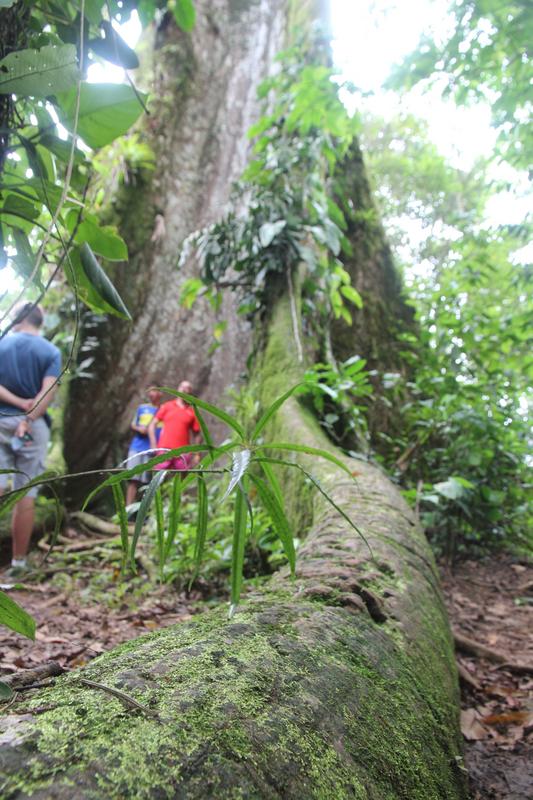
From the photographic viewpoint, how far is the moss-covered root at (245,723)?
1.73ft

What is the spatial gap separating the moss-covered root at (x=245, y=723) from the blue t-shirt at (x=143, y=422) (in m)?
4.21

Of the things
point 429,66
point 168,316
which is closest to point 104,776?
point 429,66

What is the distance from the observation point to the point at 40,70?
812 millimetres

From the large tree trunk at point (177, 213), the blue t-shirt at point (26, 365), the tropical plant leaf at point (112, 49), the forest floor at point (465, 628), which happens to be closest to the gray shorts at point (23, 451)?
the blue t-shirt at point (26, 365)

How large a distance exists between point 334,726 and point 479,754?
1.01 m

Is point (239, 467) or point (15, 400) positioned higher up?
point (15, 400)

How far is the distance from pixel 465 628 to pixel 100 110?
2836mm

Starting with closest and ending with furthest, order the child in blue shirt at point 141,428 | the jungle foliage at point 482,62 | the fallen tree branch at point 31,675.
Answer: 1. the fallen tree branch at point 31,675
2. the jungle foliage at point 482,62
3. the child in blue shirt at point 141,428

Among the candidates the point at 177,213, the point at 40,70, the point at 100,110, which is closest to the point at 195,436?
the point at 177,213

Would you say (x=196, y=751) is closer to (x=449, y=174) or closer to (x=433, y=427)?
(x=433, y=427)

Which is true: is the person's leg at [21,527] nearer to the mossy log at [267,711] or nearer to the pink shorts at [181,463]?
the pink shorts at [181,463]

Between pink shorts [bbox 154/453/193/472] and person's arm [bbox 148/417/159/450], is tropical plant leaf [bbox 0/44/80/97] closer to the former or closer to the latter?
pink shorts [bbox 154/453/193/472]

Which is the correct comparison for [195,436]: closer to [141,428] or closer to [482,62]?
[141,428]

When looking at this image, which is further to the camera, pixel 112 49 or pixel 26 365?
pixel 26 365
